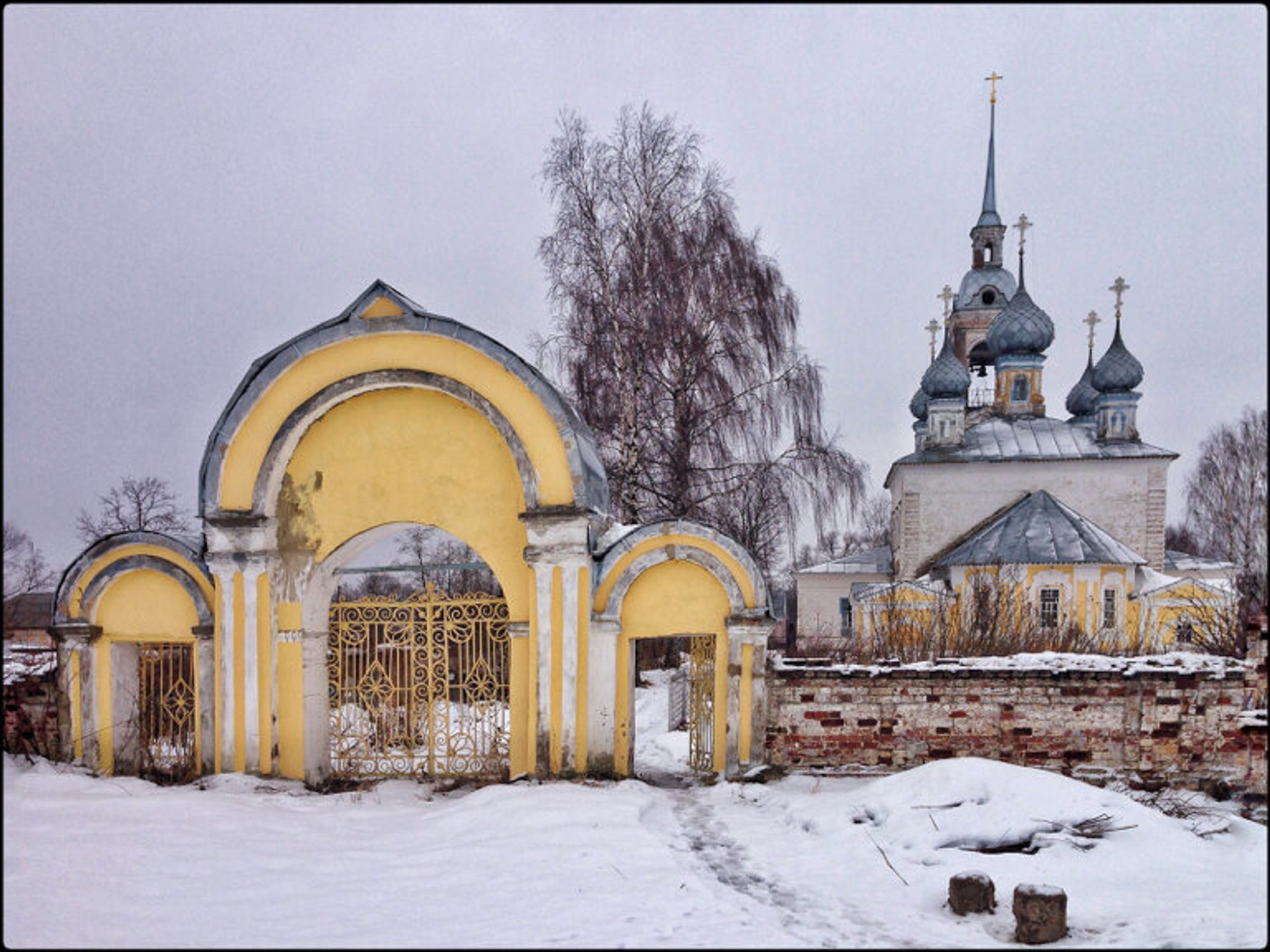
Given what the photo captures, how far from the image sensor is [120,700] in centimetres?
770

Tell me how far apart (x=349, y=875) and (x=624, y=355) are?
10.2 metres

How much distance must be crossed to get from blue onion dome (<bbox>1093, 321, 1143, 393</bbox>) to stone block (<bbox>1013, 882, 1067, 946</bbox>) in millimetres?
20695

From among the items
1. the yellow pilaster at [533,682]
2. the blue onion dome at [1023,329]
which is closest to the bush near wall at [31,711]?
the yellow pilaster at [533,682]

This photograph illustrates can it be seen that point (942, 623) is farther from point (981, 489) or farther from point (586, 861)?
point (981, 489)

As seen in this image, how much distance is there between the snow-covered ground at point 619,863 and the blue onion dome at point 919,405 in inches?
808

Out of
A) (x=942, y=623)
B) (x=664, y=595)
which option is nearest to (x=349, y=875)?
(x=664, y=595)

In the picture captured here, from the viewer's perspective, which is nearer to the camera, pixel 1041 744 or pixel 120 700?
pixel 1041 744

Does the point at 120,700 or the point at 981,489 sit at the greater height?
the point at 981,489

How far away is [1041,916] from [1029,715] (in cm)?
340

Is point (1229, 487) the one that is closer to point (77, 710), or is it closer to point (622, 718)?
point (622, 718)

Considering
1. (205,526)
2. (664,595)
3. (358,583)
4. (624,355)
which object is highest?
(624,355)

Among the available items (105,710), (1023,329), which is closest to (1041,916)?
(105,710)

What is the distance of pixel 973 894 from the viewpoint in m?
4.39

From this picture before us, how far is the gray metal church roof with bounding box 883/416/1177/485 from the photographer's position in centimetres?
2075
